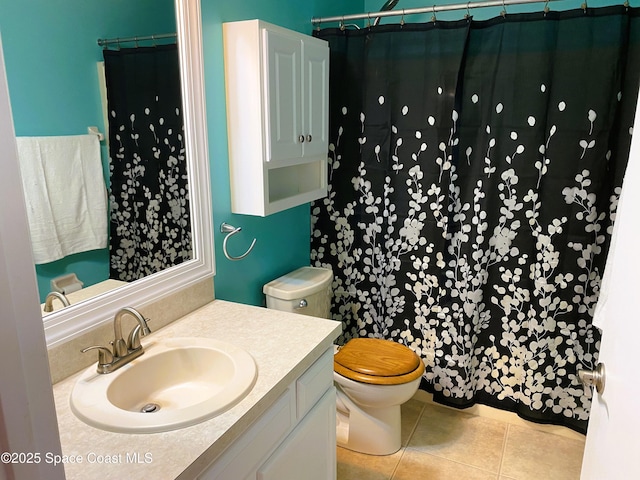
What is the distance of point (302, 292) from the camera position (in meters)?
2.11

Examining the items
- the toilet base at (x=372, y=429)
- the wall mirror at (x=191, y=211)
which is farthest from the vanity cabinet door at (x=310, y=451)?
the wall mirror at (x=191, y=211)

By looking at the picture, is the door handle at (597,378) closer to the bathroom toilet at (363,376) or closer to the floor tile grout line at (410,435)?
the bathroom toilet at (363,376)

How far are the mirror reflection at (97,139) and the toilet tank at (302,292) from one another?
0.53 meters

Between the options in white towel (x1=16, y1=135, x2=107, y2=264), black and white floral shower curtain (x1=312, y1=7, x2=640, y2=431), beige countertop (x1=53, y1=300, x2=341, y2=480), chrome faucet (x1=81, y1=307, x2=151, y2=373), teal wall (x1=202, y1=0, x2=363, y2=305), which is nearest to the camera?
beige countertop (x1=53, y1=300, x2=341, y2=480)

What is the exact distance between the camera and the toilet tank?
82.5 inches

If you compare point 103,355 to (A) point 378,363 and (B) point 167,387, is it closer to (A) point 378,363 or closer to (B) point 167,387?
(B) point 167,387

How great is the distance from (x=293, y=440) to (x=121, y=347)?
563mm

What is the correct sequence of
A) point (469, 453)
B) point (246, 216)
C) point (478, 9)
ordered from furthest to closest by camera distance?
1. point (478, 9)
2. point (469, 453)
3. point (246, 216)

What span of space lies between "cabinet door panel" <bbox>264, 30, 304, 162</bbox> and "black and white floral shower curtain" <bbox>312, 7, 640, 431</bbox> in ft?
1.61

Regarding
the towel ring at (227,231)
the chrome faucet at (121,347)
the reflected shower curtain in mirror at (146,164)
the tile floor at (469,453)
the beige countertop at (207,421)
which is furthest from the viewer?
the tile floor at (469,453)

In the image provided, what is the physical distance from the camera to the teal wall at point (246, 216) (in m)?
1.70

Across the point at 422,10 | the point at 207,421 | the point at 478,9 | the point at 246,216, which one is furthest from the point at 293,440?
the point at 478,9

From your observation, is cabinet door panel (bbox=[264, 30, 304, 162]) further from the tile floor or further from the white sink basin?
the tile floor

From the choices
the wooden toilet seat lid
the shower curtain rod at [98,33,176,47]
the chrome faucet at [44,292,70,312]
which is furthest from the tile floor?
the shower curtain rod at [98,33,176,47]
